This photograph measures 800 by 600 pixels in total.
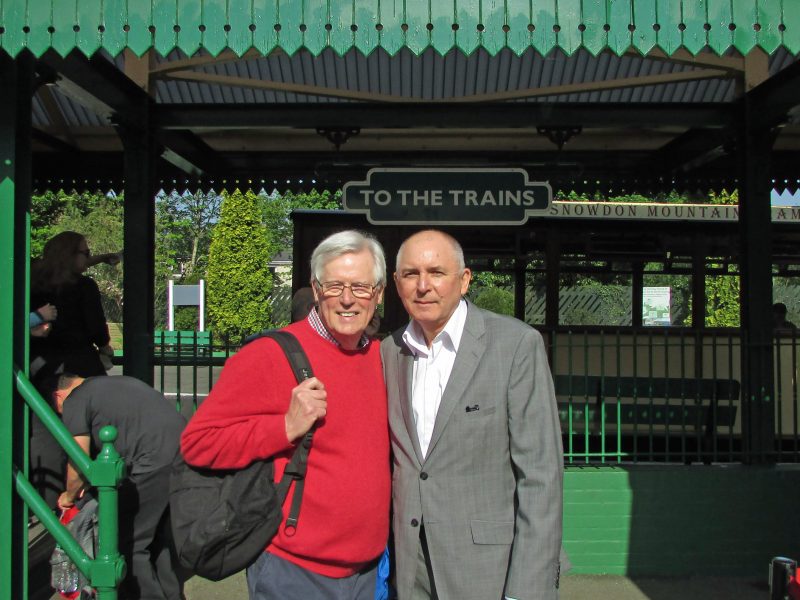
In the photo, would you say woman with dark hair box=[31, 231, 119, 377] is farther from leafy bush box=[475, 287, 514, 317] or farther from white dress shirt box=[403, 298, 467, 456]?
leafy bush box=[475, 287, 514, 317]

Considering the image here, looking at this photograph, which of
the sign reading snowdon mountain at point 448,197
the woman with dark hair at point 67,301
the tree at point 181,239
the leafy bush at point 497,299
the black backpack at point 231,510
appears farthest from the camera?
the tree at point 181,239

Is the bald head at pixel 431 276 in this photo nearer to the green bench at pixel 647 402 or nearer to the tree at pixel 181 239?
the green bench at pixel 647 402

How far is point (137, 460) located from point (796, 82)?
162 inches

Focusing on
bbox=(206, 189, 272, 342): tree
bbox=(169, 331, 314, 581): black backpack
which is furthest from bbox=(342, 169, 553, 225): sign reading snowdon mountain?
bbox=(206, 189, 272, 342): tree

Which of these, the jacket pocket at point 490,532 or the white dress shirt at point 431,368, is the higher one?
the white dress shirt at point 431,368

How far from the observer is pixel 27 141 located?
3.15 meters

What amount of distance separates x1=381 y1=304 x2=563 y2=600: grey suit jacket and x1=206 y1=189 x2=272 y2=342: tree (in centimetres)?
3010

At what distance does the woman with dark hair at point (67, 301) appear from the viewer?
4.20 metres

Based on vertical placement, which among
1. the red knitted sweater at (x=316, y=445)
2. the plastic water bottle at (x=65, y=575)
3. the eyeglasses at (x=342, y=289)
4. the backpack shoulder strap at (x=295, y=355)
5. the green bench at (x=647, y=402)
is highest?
the eyeglasses at (x=342, y=289)

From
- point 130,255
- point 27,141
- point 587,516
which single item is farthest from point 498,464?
point 130,255

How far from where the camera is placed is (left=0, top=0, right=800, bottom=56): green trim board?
289cm

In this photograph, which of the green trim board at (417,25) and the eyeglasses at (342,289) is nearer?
the eyeglasses at (342,289)

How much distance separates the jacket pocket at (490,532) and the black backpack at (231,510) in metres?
0.50

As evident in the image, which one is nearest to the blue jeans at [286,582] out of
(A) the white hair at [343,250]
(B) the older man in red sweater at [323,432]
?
(B) the older man in red sweater at [323,432]
